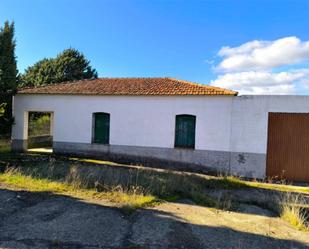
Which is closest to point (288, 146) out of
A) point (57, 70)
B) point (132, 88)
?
point (132, 88)

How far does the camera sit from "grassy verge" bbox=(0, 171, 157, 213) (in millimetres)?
7361

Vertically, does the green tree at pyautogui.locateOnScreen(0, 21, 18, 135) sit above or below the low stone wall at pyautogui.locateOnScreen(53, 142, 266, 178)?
above

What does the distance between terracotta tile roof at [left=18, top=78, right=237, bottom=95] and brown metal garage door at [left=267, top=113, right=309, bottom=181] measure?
2.41 metres

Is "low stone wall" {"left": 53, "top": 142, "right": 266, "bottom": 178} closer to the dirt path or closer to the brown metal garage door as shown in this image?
the brown metal garage door

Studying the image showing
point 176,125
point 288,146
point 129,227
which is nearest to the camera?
point 129,227

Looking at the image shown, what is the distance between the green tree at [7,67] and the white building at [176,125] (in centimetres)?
84

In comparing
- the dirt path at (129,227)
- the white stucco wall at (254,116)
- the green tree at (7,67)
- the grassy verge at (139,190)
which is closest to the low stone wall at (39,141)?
the green tree at (7,67)

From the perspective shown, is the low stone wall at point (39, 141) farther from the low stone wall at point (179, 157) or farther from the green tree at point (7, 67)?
the low stone wall at point (179, 157)

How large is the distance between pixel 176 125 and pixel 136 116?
2068 mm

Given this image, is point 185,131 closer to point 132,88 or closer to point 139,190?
point 132,88

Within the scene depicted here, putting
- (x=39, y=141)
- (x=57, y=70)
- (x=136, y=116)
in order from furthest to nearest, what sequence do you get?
1. (x=57, y=70)
2. (x=39, y=141)
3. (x=136, y=116)

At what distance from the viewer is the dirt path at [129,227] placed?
16.5ft

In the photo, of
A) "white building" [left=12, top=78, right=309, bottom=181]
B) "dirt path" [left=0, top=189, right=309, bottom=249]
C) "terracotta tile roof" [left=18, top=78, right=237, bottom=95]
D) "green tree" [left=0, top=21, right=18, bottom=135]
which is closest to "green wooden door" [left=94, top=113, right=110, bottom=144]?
"white building" [left=12, top=78, right=309, bottom=181]

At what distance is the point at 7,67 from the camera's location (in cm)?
1684
